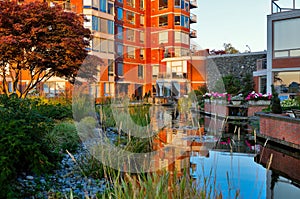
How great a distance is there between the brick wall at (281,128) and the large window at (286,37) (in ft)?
31.2

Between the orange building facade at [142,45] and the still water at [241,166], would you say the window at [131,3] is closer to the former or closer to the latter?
the orange building facade at [142,45]

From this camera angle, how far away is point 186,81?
32312 mm

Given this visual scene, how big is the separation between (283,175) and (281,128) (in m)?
2.84

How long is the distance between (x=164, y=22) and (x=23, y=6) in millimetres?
27604

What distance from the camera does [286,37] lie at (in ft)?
56.5

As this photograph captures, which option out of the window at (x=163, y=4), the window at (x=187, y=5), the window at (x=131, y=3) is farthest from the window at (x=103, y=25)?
the window at (x=187, y=5)

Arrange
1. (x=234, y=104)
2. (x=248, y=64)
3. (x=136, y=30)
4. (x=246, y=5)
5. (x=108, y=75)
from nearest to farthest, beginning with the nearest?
(x=234, y=104) → (x=246, y=5) → (x=248, y=64) → (x=108, y=75) → (x=136, y=30)

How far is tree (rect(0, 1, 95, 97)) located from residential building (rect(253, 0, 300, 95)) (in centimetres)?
1056

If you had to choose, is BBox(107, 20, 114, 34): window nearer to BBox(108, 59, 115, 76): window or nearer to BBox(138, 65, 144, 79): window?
BBox(108, 59, 115, 76): window

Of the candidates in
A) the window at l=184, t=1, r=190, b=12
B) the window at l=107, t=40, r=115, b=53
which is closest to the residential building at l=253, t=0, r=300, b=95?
the window at l=107, t=40, r=115, b=53

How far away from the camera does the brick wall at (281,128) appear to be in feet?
24.0

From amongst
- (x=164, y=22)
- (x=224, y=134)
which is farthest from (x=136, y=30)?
(x=224, y=134)

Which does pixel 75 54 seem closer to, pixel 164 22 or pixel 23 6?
pixel 23 6

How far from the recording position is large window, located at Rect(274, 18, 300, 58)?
1689cm
